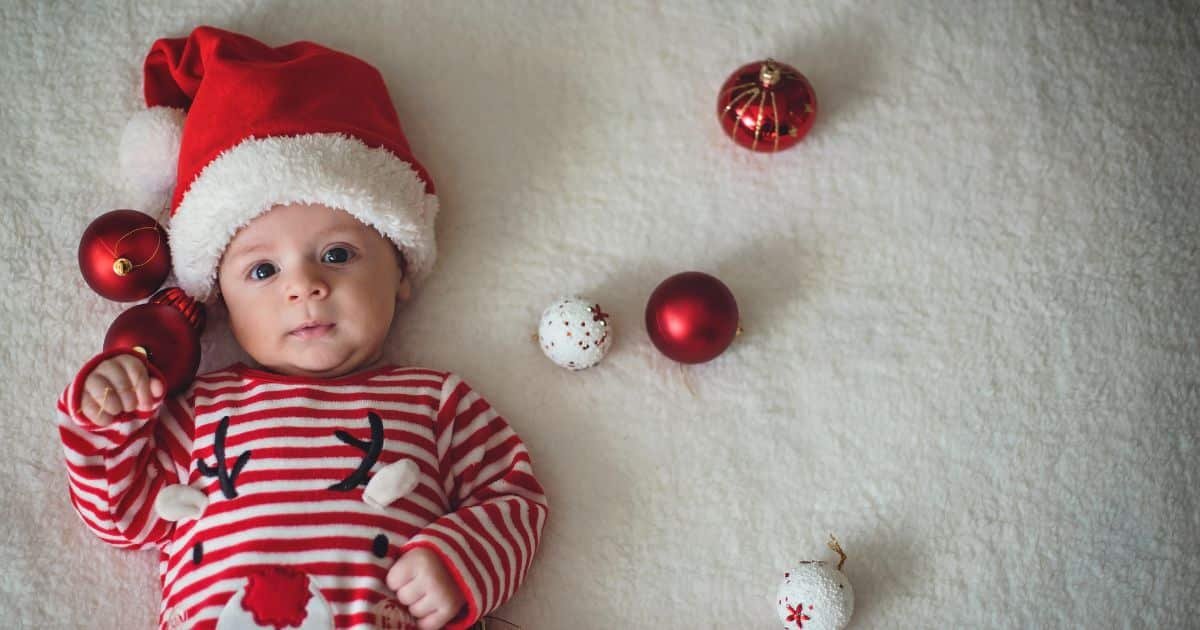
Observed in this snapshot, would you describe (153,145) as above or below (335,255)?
above

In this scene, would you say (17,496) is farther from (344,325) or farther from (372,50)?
(372,50)

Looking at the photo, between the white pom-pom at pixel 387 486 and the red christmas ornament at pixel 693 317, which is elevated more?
the red christmas ornament at pixel 693 317

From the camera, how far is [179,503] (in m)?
0.99

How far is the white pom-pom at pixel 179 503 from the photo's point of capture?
0.99 m

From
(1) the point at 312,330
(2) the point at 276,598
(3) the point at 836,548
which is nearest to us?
(2) the point at 276,598

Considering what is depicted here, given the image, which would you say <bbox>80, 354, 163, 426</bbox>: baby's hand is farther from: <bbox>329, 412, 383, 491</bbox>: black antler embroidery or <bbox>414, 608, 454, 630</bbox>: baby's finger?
<bbox>414, 608, 454, 630</bbox>: baby's finger

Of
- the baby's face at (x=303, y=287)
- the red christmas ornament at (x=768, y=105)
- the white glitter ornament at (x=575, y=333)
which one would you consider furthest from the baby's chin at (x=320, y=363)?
the red christmas ornament at (x=768, y=105)

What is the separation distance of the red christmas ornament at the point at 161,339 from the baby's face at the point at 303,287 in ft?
0.19

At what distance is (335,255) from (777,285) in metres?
0.56

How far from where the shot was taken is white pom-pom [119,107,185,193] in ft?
3.75

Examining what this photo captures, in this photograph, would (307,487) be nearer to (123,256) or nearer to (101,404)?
(101,404)

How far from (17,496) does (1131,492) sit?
1.32 metres

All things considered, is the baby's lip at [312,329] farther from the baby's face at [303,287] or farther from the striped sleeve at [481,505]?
the striped sleeve at [481,505]

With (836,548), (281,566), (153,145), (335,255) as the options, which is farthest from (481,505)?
(153,145)
